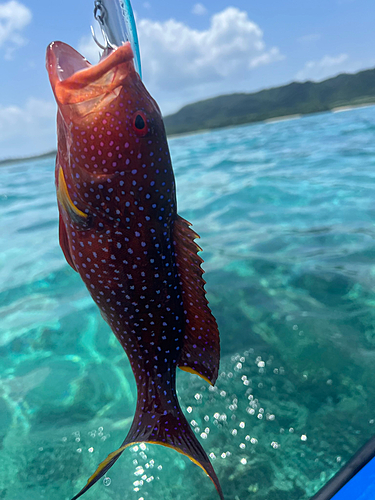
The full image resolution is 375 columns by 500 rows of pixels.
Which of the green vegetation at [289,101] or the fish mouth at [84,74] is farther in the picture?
the green vegetation at [289,101]

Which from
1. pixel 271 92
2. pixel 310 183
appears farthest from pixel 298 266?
pixel 271 92

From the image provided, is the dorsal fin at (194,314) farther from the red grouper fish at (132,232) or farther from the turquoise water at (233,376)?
the turquoise water at (233,376)

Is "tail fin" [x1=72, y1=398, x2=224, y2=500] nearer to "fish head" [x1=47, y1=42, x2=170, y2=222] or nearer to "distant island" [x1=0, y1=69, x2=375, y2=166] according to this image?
"fish head" [x1=47, y1=42, x2=170, y2=222]

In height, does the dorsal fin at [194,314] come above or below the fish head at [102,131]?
below

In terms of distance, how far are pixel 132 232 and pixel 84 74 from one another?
25.8 inches

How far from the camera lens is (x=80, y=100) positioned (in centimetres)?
146

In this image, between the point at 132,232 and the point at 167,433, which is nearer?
the point at 132,232

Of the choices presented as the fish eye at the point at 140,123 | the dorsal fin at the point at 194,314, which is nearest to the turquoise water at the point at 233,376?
the dorsal fin at the point at 194,314

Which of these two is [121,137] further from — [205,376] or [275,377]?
[275,377]

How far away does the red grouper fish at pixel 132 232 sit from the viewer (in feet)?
4.83

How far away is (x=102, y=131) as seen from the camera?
148cm

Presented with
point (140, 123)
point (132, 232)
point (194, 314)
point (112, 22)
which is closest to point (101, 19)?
point (112, 22)

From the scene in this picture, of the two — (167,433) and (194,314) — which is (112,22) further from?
(167,433)

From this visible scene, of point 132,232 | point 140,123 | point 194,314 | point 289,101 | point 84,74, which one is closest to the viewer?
point 84,74
